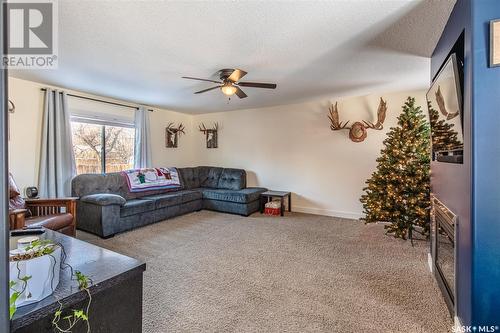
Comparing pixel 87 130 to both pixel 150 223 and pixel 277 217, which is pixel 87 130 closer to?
pixel 150 223

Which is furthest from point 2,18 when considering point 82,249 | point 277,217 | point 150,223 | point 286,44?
point 277,217

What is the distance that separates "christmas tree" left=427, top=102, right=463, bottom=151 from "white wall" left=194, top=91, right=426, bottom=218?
2.13 meters

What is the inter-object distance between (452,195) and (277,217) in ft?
10.3

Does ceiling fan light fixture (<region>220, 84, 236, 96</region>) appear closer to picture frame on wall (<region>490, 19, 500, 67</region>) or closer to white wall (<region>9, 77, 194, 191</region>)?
picture frame on wall (<region>490, 19, 500, 67</region>)

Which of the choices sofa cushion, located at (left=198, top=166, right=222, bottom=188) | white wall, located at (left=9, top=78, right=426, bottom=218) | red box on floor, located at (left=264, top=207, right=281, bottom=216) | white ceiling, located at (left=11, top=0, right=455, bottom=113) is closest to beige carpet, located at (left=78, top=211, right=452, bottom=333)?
red box on floor, located at (left=264, top=207, right=281, bottom=216)

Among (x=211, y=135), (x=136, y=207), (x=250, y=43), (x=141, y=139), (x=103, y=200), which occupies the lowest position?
(x=136, y=207)

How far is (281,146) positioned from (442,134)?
3442 millimetres

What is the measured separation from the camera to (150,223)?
4.12 meters

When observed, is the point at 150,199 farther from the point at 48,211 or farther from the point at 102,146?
the point at 102,146

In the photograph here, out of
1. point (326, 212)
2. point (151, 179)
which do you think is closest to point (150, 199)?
point (151, 179)

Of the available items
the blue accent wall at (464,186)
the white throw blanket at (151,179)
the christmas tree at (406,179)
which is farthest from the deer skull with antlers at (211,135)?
the blue accent wall at (464,186)

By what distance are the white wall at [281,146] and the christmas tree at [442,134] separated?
2138 mm

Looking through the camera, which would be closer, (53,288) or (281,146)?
(53,288)

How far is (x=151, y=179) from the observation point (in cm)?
486
